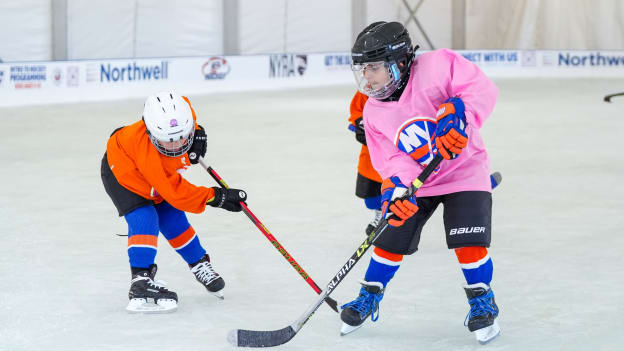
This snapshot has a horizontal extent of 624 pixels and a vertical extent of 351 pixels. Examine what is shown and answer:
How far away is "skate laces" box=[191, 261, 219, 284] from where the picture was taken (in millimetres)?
2793

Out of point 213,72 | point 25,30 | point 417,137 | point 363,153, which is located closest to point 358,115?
point 363,153

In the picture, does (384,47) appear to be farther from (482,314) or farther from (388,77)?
(482,314)

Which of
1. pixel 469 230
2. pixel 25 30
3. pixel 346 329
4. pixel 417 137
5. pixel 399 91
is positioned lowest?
pixel 346 329

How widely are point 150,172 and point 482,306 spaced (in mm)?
996

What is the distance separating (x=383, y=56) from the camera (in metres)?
2.36

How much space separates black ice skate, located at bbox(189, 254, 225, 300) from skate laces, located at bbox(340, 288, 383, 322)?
0.45m

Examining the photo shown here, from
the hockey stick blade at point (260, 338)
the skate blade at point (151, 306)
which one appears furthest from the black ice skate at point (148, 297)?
the hockey stick blade at point (260, 338)

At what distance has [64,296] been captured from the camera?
285 cm

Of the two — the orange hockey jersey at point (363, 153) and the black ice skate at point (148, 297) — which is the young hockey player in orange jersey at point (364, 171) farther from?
the black ice skate at point (148, 297)

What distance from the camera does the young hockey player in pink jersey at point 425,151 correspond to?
2361 millimetres

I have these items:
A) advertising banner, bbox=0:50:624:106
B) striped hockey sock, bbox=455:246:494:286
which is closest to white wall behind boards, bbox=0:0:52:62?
advertising banner, bbox=0:50:624:106

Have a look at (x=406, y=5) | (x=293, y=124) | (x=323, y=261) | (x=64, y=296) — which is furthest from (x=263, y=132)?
(x=406, y=5)

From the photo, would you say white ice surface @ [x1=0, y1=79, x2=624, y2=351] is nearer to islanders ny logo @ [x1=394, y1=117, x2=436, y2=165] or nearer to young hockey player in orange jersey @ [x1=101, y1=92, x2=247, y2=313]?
young hockey player in orange jersey @ [x1=101, y1=92, x2=247, y2=313]

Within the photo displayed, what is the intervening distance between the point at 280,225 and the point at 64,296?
4.05ft
